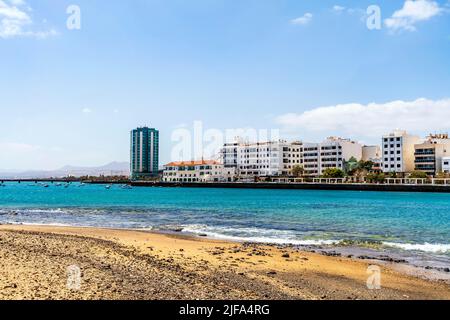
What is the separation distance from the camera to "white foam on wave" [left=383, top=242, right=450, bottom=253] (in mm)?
22625

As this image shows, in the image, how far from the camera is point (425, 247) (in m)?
23.7

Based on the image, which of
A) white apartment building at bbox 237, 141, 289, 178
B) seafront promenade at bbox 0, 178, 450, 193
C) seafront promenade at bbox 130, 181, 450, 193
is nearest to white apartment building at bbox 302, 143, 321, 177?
white apartment building at bbox 237, 141, 289, 178

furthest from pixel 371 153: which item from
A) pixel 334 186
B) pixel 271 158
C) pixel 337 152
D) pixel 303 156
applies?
pixel 334 186

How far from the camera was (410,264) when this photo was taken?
18641 mm

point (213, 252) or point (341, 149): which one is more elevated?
point (341, 149)

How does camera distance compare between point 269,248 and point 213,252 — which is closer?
point 213,252

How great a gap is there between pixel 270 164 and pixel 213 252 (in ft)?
572

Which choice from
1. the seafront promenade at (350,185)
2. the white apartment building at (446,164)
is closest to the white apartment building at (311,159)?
the seafront promenade at (350,185)

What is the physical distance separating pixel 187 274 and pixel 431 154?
153379mm

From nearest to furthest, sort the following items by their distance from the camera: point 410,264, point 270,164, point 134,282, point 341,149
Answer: point 134,282, point 410,264, point 341,149, point 270,164

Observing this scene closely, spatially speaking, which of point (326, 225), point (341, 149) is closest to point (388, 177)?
point (341, 149)

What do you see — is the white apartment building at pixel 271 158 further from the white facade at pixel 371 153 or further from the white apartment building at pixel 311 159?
the white facade at pixel 371 153

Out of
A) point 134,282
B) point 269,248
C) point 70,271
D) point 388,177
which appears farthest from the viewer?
point 388,177

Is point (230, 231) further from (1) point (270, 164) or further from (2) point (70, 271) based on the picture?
(1) point (270, 164)
